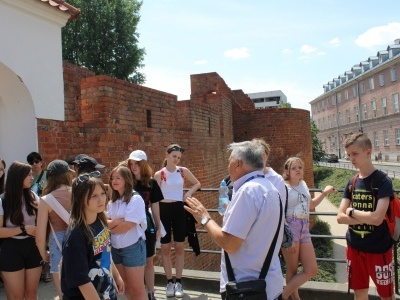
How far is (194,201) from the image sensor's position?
106 inches

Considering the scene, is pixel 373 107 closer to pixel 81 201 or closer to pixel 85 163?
pixel 85 163

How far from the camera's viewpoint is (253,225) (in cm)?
241

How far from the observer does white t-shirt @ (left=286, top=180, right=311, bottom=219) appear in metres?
3.84

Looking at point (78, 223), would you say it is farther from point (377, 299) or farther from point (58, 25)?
point (58, 25)

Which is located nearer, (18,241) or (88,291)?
(88,291)

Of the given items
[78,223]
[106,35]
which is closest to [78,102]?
[78,223]

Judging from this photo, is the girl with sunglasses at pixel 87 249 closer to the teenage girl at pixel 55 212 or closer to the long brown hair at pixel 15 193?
the teenage girl at pixel 55 212

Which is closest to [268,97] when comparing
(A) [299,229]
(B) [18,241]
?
(A) [299,229]

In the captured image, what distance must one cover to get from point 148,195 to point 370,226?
2.21 meters

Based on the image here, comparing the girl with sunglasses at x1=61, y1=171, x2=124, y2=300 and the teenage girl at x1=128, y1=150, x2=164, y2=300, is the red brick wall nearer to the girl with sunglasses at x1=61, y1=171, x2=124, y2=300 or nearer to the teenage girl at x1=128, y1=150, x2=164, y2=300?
the teenage girl at x1=128, y1=150, x2=164, y2=300

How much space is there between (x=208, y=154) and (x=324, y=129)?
61.8 m

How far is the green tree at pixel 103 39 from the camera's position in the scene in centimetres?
2188

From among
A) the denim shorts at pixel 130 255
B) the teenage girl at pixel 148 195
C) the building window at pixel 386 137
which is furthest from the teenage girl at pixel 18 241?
the building window at pixel 386 137

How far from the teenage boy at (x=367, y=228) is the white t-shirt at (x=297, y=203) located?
1.60ft
